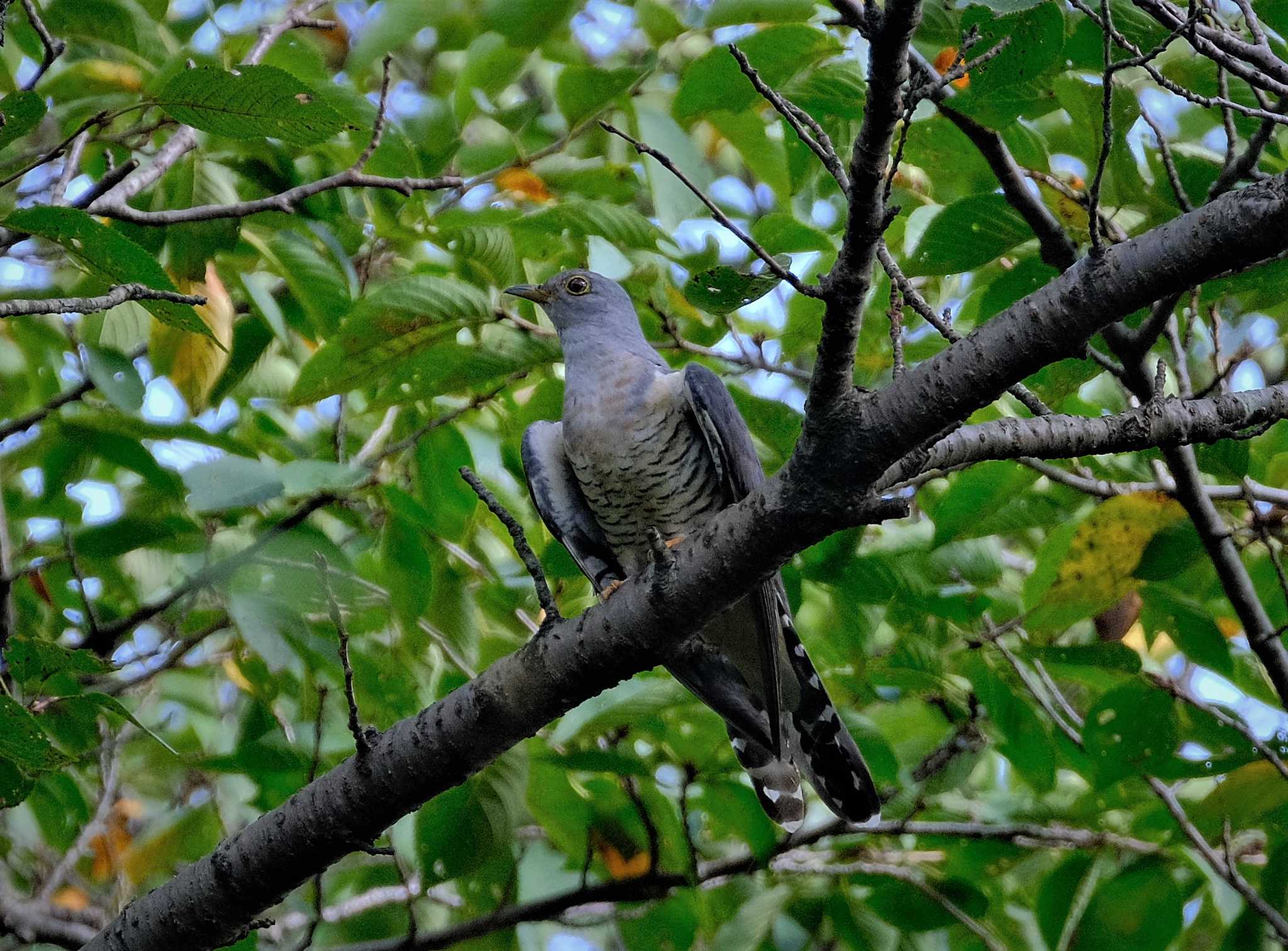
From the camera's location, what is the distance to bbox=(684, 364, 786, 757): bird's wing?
3496 mm

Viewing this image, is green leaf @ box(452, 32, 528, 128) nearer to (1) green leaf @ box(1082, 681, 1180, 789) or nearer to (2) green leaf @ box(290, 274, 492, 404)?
(2) green leaf @ box(290, 274, 492, 404)

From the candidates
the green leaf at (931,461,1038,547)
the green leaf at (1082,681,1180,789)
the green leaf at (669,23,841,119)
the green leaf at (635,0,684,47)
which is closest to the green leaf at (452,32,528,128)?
the green leaf at (635,0,684,47)

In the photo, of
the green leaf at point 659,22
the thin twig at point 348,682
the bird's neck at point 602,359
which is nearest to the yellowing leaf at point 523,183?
the bird's neck at point 602,359

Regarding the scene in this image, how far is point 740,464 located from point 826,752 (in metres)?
0.96

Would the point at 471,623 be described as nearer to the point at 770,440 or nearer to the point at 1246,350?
the point at 770,440

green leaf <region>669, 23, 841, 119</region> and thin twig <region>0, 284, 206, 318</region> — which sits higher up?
green leaf <region>669, 23, 841, 119</region>

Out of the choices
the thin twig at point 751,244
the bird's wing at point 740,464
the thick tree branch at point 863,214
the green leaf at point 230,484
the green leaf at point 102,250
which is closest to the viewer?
the thick tree branch at point 863,214

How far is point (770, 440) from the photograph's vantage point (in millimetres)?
3547

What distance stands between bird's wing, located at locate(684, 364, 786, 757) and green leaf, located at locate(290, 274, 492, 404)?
68 cm

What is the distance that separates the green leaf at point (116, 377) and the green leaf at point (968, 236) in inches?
84.4

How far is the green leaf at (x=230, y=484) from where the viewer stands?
9.34 ft

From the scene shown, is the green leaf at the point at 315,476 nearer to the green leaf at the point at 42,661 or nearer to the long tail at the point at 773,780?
the green leaf at the point at 42,661

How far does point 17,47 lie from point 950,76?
11.2 feet

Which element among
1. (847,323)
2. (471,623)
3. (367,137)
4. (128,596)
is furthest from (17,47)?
(847,323)
